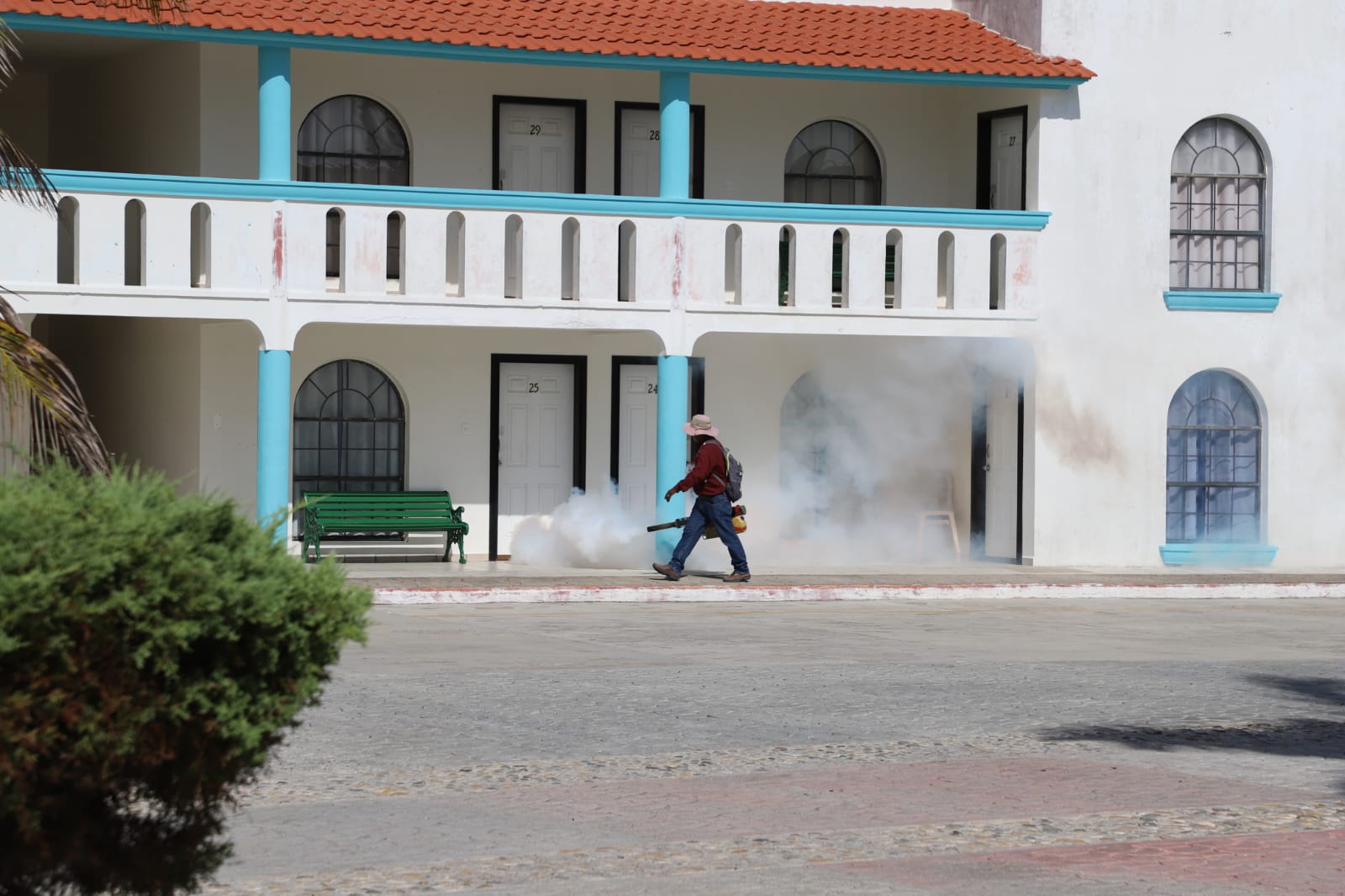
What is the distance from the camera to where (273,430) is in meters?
19.9

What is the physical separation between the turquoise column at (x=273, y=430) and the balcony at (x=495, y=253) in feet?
2.11

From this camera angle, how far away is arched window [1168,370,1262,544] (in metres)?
23.7

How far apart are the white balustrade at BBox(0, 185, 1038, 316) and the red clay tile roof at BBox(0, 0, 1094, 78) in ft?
5.49

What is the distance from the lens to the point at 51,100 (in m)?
25.3

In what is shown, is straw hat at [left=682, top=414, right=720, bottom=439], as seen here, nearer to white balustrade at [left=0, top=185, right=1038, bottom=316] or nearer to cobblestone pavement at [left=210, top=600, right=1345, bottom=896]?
white balustrade at [left=0, top=185, right=1038, bottom=316]

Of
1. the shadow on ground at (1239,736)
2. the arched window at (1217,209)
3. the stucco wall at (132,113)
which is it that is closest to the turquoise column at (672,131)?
the stucco wall at (132,113)

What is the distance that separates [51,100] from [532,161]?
6439 mm

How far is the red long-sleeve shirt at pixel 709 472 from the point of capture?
779 inches

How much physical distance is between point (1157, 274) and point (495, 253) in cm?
760

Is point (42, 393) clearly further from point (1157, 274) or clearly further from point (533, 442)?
point (1157, 274)

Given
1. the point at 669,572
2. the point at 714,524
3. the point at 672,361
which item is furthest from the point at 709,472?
the point at 672,361

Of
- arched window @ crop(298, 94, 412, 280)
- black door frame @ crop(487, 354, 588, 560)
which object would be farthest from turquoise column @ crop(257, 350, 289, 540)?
black door frame @ crop(487, 354, 588, 560)

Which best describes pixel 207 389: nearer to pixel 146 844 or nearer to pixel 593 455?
pixel 593 455

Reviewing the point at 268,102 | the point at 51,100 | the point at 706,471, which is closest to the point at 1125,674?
the point at 706,471
